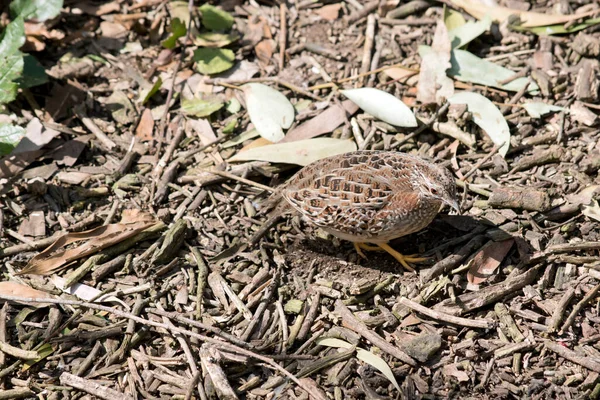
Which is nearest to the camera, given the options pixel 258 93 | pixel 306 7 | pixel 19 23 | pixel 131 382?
pixel 131 382

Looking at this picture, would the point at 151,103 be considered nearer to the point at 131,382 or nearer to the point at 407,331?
the point at 131,382

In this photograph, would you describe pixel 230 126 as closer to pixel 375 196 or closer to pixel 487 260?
Answer: pixel 375 196

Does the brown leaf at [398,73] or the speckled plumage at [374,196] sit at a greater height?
the brown leaf at [398,73]

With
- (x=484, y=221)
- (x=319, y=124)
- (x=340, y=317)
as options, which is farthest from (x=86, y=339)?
(x=484, y=221)

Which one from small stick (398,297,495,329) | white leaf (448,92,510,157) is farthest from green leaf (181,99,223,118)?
small stick (398,297,495,329)

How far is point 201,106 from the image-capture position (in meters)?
7.95

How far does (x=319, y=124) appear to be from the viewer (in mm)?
7738

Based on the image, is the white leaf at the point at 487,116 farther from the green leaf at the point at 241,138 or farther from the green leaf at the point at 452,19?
the green leaf at the point at 241,138

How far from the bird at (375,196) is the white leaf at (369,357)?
985 mm

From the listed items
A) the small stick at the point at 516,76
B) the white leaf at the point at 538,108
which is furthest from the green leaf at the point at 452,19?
the white leaf at the point at 538,108

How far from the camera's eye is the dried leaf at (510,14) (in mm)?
8383

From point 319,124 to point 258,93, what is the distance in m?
0.80

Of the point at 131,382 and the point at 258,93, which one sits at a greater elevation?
the point at 258,93

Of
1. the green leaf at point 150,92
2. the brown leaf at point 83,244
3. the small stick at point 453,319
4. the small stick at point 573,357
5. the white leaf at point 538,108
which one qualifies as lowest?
the small stick at point 573,357
